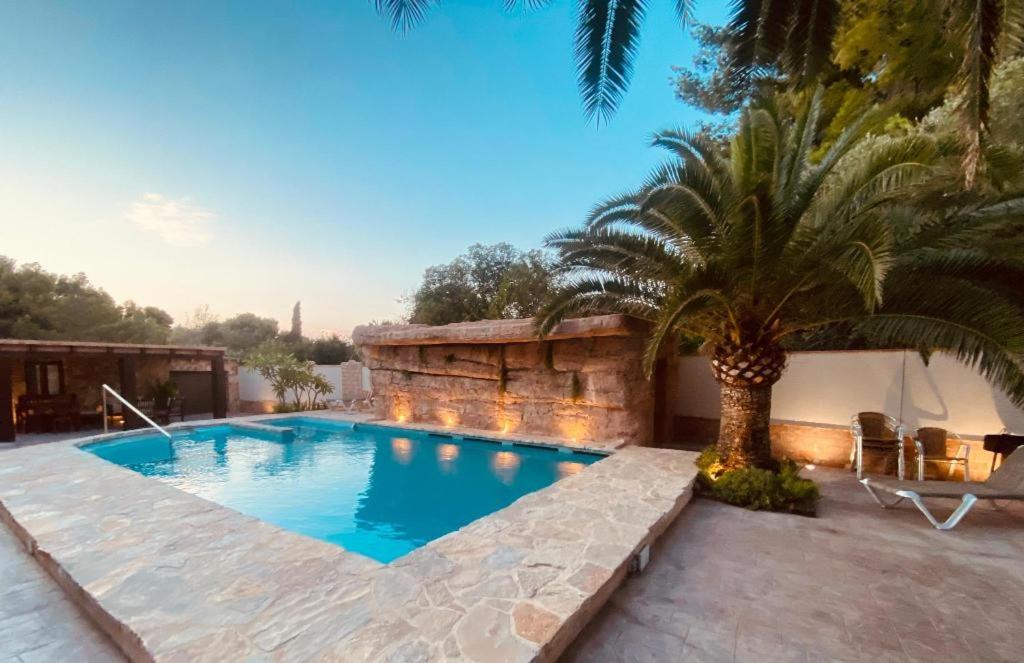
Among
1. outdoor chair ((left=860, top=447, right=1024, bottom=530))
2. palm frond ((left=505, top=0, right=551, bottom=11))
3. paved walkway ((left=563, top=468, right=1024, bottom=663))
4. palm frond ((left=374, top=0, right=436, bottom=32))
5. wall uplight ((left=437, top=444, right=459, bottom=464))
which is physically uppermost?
palm frond ((left=505, top=0, right=551, bottom=11))

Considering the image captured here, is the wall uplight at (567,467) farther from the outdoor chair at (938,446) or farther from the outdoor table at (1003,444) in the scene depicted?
the outdoor table at (1003,444)

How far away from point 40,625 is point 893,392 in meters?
10.4

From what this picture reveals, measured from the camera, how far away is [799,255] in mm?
4738

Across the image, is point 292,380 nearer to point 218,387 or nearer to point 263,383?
point 218,387

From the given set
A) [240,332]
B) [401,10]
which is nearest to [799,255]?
[401,10]

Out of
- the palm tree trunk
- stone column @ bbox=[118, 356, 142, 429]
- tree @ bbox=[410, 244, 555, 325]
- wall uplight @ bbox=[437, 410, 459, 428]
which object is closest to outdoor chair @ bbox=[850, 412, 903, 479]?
the palm tree trunk

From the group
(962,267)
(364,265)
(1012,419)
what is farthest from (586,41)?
(364,265)

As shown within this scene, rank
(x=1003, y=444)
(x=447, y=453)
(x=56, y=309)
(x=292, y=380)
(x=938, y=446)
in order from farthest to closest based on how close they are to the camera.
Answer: (x=56, y=309) → (x=292, y=380) → (x=447, y=453) → (x=938, y=446) → (x=1003, y=444)

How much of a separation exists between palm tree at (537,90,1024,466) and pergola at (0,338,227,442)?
1381 centimetres

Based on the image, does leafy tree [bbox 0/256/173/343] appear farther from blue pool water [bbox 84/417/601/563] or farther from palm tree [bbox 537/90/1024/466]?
palm tree [bbox 537/90/1024/466]

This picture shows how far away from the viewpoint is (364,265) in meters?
20.9

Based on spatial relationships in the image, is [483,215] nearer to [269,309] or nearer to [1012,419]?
[1012,419]

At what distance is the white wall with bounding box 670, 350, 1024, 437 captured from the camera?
238 inches

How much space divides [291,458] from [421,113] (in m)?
10.4
